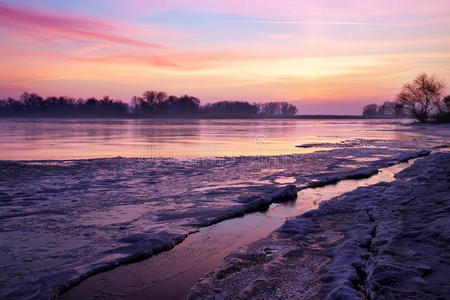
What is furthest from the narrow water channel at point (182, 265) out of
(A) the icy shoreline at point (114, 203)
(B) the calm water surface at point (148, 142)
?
(B) the calm water surface at point (148, 142)

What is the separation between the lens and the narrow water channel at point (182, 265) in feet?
13.7

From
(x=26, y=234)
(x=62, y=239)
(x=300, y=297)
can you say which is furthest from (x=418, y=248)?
(x=26, y=234)

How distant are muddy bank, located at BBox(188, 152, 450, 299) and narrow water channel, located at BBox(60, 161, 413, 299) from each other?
29 cm

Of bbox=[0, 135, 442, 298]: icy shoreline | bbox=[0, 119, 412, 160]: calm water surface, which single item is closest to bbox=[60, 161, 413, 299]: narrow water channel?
bbox=[0, 135, 442, 298]: icy shoreline

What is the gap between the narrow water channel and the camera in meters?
4.17

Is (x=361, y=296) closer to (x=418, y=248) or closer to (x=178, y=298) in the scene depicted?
(x=418, y=248)

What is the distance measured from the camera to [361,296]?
154 inches

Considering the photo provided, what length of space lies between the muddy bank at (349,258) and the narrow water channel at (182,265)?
286 mm

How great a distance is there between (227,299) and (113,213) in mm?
4186

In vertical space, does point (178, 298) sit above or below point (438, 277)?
below

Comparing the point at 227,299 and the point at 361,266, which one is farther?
the point at 361,266

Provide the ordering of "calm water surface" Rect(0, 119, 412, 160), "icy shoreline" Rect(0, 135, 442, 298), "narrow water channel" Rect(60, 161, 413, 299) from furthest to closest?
"calm water surface" Rect(0, 119, 412, 160) → "icy shoreline" Rect(0, 135, 442, 298) → "narrow water channel" Rect(60, 161, 413, 299)

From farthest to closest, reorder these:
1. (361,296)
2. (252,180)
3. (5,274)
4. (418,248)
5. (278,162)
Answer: (278,162)
(252,180)
(418,248)
(5,274)
(361,296)

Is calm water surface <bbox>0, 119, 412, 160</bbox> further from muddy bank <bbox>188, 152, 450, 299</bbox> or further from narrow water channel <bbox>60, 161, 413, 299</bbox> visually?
muddy bank <bbox>188, 152, 450, 299</bbox>
